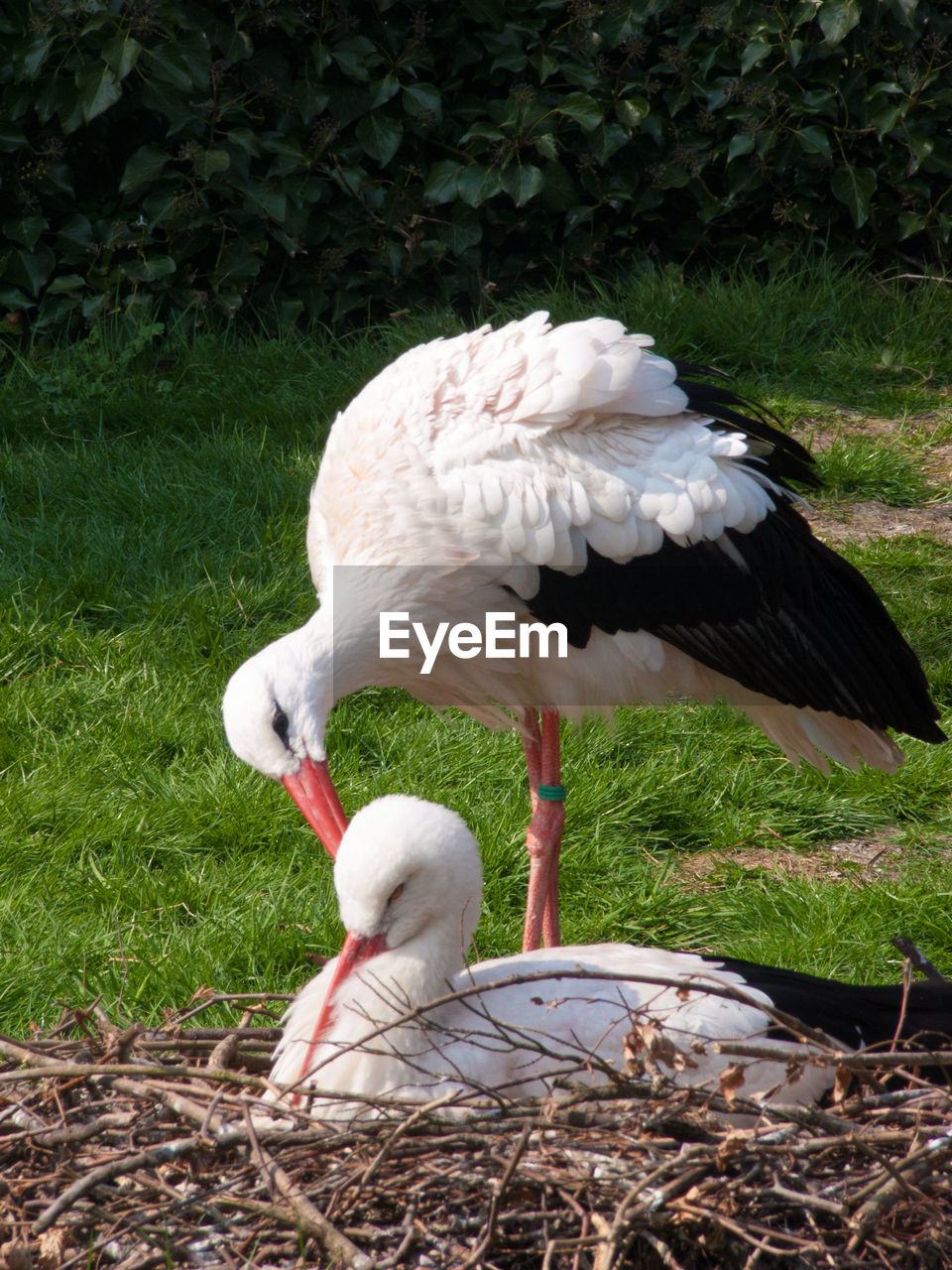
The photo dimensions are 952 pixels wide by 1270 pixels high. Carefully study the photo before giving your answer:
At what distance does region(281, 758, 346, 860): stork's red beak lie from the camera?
283cm

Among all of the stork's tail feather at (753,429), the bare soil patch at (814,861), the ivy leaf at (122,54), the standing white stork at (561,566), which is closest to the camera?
the standing white stork at (561,566)

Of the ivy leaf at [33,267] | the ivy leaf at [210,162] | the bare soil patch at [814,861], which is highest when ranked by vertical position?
the ivy leaf at [210,162]

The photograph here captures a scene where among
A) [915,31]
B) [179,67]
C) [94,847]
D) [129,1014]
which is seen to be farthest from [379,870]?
[915,31]

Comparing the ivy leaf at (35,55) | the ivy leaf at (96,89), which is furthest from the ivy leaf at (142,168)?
the ivy leaf at (35,55)

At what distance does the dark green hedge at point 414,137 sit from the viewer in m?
5.77

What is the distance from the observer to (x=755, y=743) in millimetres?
4305

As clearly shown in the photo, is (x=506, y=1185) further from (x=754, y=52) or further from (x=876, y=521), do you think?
(x=754, y=52)

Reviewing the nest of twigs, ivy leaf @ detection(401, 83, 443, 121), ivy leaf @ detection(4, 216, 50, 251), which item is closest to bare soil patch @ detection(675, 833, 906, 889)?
the nest of twigs

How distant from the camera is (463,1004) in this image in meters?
2.50

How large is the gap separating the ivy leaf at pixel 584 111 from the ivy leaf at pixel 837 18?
3.13 ft

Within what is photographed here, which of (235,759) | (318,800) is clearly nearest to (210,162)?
(235,759)

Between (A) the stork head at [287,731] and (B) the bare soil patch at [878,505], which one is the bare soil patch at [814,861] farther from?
(B) the bare soil patch at [878,505]

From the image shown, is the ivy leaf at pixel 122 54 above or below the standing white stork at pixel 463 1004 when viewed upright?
above

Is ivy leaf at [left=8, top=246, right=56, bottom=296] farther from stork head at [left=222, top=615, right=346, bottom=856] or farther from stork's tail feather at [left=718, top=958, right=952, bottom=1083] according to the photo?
stork's tail feather at [left=718, top=958, right=952, bottom=1083]
